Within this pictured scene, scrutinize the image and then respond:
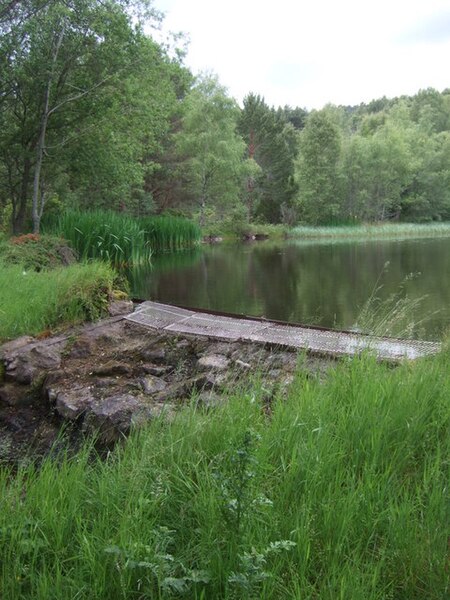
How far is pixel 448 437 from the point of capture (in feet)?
7.18

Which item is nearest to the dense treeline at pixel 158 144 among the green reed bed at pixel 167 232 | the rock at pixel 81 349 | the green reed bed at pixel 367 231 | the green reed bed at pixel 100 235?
the green reed bed at pixel 100 235

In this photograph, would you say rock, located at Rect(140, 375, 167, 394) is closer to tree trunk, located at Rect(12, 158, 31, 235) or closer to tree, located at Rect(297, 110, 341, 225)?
tree trunk, located at Rect(12, 158, 31, 235)

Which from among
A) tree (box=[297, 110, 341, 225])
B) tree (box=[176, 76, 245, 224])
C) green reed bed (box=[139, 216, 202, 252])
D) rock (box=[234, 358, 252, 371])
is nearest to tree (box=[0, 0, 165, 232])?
green reed bed (box=[139, 216, 202, 252])

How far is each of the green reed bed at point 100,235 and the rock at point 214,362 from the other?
8.47 m

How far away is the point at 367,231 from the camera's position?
114 ft

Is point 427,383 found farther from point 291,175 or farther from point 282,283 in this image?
point 291,175

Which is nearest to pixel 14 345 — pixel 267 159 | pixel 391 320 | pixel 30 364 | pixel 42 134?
pixel 30 364

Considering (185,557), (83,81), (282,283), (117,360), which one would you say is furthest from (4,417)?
(83,81)

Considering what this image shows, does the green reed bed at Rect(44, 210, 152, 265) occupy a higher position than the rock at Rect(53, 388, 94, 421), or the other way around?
the green reed bed at Rect(44, 210, 152, 265)

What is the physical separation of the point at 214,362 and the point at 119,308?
2.78 m

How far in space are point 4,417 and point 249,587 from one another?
3321mm

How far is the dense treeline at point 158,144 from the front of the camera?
42.8 feet

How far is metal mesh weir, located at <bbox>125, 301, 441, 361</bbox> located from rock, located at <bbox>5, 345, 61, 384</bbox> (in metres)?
1.52

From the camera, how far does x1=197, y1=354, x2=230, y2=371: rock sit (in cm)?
Answer: 456
